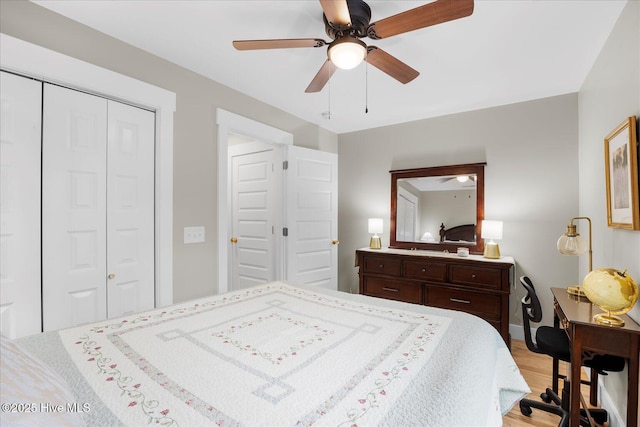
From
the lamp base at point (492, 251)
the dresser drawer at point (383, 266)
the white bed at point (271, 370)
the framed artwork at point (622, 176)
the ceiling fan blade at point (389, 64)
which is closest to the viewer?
the white bed at point (271, 370)

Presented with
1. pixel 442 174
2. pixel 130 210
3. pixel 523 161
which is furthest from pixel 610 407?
pixel 130 210

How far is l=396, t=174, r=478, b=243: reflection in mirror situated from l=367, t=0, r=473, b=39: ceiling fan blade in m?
2.34

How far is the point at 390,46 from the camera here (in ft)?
6.96

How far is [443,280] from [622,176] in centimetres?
173

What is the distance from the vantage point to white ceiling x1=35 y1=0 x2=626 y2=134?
1.75m

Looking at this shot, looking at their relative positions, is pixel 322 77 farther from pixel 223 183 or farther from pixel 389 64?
pixel 223 183

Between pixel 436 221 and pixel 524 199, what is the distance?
2.96 ft

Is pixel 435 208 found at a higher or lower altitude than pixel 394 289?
higher

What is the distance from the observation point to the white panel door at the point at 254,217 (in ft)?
11.5

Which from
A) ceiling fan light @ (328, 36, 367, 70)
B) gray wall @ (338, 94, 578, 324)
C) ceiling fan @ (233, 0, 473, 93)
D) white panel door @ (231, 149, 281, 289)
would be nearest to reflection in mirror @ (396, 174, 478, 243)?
gray wall @ (338, 94, 578, 324)

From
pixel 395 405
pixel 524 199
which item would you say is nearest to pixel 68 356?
pixel 395 405

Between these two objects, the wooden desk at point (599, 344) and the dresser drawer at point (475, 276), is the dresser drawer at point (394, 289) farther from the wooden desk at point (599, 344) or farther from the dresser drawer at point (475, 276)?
the wooden desk at point (599, 344)

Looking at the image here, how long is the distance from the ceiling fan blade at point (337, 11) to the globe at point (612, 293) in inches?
70.6

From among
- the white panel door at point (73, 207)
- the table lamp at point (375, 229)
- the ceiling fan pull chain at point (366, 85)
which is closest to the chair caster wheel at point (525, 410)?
the table lamp at point (375, 229)
